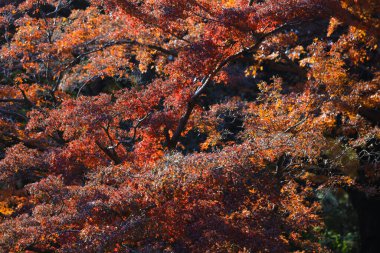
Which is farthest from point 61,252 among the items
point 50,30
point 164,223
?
point 50,30

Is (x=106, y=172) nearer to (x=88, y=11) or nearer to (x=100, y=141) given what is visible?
(x=100, y=141)

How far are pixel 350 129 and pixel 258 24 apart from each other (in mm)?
3718

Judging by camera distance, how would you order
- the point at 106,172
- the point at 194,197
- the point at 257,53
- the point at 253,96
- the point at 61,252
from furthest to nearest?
the point at 253,96, the point at 257,53, the point at 106,172, the point at 194,197, the point at 61,252

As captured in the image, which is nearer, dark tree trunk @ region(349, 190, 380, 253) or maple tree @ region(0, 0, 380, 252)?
maple tree @ region(0, 0, 380, 252)

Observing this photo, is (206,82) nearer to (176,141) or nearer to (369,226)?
(176,141)

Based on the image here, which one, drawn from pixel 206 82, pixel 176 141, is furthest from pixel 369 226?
pixel 206 82

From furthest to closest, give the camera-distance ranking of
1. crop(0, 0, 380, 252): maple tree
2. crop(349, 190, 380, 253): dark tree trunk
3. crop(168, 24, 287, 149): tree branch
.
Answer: crop(349, 190, 380, 253): dark tree trunk
crop(168, 24, 287, 149): tree branch
crop(0, 0, 380, 252): maple tree

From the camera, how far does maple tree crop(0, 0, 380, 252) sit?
16.0 feet

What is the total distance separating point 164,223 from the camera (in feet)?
15.8

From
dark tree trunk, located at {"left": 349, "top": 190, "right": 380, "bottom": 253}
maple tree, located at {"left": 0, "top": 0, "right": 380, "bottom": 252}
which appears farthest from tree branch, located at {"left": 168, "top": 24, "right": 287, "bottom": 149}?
dark tree trunk, located at {"left": 349, "top": 190, "right": 380, "bottom": 253}

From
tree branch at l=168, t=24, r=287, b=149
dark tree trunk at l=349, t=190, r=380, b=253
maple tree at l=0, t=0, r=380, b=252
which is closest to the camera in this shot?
maple tree at l=0, t=0, r=380, b=252

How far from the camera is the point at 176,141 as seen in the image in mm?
7938

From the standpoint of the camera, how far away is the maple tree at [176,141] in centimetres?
487

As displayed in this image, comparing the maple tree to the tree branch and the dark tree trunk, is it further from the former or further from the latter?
the dark tree trunk
